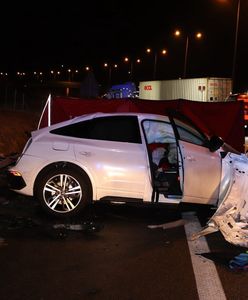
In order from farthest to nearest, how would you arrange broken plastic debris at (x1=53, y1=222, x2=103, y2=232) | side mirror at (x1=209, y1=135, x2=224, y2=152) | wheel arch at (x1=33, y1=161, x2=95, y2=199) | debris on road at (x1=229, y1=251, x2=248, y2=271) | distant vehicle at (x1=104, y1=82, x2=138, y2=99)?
distant vehicle at (x1=104, y1=82, x2=138, y2=99) → wheel arch at (x1=33, y1=161, x2=95, y2=199) → side mirror at (x1=209, y1=135, x2=224, y2=152) → broken plastic debris at (x1=53, y1=222, x2=103, y2=232) → debris on road at (x1=229, y1=251, x2=248, y2=271)

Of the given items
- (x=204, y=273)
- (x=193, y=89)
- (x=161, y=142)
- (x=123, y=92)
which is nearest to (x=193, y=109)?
(x=161, y=142)

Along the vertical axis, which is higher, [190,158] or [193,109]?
[193,109]

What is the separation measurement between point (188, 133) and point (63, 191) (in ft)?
6.76

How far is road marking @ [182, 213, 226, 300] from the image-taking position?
465 centimetres

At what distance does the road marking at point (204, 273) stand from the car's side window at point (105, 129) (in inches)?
64.3

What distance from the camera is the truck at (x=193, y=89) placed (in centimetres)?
3419

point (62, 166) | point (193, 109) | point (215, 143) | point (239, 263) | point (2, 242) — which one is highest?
point (193, 109)

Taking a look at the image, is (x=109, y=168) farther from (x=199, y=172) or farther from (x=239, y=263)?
(x=239, y=263)

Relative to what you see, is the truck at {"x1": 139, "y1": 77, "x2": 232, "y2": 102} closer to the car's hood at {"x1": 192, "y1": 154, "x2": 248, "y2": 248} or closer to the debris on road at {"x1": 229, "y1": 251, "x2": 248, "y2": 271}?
the car's hood at {"x1": 192, "y1": 154, "x2": 248, "y2": 248}

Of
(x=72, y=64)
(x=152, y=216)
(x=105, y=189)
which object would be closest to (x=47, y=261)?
(x=105, y=189)

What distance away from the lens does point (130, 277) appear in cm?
506

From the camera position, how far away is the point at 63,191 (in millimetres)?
7398

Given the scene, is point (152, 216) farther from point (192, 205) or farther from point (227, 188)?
point (227, 188)

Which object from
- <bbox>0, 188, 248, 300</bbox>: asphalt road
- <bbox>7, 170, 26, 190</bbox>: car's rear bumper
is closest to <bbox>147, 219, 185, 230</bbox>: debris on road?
<bbox>0, 188, 248, 300</bbox>: asphalt road
